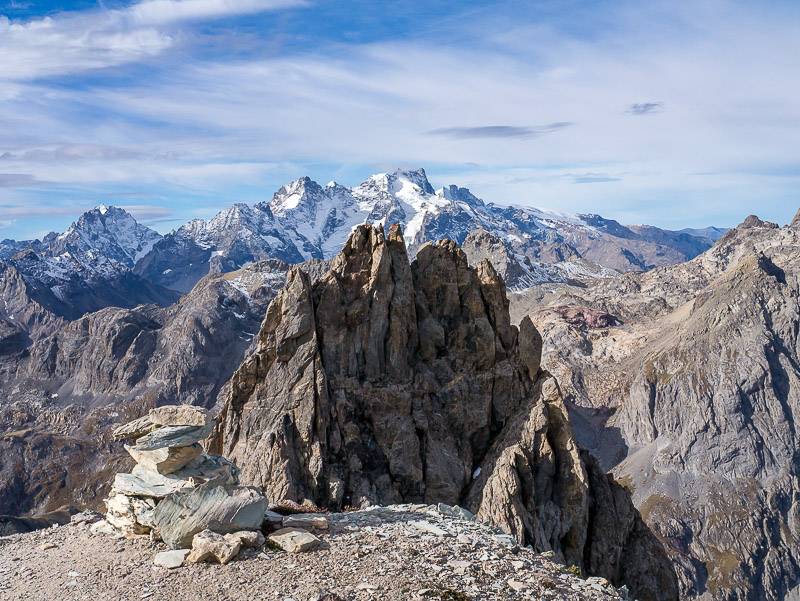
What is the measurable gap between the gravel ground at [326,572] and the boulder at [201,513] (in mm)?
1116

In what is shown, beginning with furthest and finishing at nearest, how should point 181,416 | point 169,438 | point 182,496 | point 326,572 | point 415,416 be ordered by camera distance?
point 415,416 < point 181,416 < point 169,438 < point 182,496 < point 326,572

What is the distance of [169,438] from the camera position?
28.1 m

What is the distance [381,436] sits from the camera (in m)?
52.9

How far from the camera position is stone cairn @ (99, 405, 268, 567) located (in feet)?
82.1

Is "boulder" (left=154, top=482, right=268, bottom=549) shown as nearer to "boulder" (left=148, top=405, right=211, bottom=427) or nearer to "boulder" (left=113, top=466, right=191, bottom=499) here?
"boulder" (left=113, top=466, right=191, bottom=499)

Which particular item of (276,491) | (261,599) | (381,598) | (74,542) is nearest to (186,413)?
(74,542)

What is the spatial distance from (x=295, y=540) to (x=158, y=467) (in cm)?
768

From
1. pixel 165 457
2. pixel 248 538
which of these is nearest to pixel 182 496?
pixel 165 457

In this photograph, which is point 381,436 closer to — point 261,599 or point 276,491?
point 276,491

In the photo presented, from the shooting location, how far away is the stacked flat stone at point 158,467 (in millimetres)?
27078

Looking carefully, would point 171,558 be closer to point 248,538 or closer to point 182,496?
point 182,496

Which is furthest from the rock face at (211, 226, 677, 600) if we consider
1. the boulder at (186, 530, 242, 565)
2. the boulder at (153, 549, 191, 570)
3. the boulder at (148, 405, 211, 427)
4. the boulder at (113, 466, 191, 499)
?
the boulder at (186, 530, 242, 565)

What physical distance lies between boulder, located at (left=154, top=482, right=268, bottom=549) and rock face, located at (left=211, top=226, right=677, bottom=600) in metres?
21.9

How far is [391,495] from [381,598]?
28.5 metres
